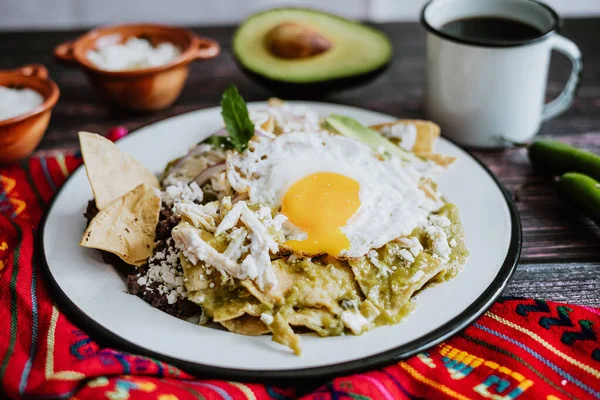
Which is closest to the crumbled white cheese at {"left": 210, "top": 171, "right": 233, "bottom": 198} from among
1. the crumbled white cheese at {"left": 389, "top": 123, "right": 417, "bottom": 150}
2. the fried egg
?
the fried egg

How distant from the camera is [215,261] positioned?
2.05 meters

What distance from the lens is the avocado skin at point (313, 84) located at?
3375mm

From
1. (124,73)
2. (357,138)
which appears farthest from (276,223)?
(124,73)

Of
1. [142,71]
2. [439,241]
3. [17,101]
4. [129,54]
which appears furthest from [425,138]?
[17,101]

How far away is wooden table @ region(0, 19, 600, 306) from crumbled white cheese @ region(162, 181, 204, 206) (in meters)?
1.10

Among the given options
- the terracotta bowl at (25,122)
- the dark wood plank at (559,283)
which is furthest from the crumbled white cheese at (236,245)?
the terracotta bowl at (25,122)

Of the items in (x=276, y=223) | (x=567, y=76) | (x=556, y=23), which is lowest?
(x=567, y=76)

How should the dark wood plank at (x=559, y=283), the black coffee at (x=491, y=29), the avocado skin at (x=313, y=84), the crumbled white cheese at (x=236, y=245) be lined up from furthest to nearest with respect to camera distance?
the avocado skin at (x=313, y=84) < the black coffee at (x=491, y=29) < the dark wood plank at (x=559, y=283) < the crumbled white cheese at (x=236, y=245)

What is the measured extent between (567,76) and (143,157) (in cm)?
255

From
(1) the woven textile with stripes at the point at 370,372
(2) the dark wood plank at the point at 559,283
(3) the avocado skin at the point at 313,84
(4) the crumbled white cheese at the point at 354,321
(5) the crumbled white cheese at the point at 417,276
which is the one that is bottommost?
(2) the dark wood plank at the point at 559,283

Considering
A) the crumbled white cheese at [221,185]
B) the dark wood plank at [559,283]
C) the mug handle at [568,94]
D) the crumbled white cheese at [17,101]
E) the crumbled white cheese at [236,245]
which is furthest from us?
the mug handle at [568,94]

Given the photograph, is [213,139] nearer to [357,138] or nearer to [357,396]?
[357,138]

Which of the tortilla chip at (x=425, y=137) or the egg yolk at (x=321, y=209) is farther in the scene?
the tortilla chip at (x=425, y=137)

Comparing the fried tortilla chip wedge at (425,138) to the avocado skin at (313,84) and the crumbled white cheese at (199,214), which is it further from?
the crumbled white cheese at (199,214)
